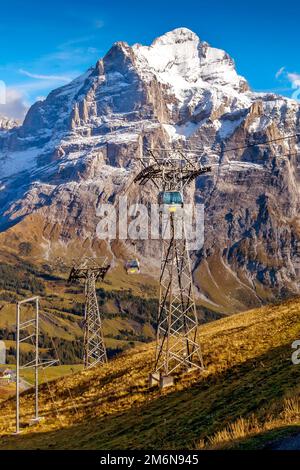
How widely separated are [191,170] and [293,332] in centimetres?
1531

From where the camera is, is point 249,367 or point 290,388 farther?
point 249,367

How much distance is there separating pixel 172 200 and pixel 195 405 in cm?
1580

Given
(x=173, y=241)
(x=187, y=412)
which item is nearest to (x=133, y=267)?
(x=173, y=241)

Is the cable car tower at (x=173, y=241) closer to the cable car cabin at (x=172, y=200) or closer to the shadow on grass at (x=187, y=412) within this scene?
the cable car cabin at (x=172, y=200)

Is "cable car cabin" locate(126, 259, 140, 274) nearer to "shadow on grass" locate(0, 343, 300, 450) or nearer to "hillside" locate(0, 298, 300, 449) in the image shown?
"hillside" locate(0, 298, 300, 449)

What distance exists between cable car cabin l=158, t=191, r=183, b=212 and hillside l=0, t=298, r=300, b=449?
12114 millimetres

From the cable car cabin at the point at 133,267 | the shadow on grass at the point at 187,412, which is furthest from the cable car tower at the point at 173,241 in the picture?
the cable car cabin at the point at 133,267

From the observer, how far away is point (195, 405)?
34.2 m

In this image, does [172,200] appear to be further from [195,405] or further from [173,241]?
[195,405]

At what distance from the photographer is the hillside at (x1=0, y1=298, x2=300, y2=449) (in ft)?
82.1

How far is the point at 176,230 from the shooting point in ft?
146
